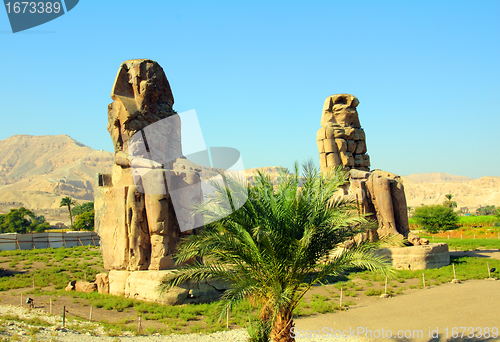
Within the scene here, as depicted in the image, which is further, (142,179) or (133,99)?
(133,99)

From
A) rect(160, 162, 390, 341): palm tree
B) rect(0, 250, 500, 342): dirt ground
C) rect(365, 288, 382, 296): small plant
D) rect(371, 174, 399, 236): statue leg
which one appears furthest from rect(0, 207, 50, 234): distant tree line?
rect(160, 162, 390, 341): palm tree

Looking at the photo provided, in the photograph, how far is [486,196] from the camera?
349 ft

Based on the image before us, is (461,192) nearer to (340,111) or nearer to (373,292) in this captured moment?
(340,111)

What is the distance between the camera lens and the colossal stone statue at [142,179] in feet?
28.9

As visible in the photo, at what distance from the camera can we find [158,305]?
830 cm

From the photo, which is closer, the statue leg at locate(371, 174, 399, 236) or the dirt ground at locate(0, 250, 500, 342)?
the dirt ground at locate(0, 250, 500, 342)

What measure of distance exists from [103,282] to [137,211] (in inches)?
80.3

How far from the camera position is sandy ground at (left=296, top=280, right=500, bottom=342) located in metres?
7.36

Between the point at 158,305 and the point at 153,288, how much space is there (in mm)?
354

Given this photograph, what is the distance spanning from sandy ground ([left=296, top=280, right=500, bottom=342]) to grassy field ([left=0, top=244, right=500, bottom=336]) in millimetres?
553

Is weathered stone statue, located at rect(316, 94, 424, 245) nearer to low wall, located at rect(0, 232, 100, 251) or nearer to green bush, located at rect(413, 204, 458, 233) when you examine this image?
low wall, located at rect(0, 232, 100, 251)

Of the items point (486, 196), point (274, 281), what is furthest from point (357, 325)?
point (486, 196)

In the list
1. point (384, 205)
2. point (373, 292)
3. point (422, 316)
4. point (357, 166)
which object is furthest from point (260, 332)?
point (357, 166)

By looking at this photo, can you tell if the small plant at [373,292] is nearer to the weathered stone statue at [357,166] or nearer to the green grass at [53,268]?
the weathered stone statue at [357,166]
